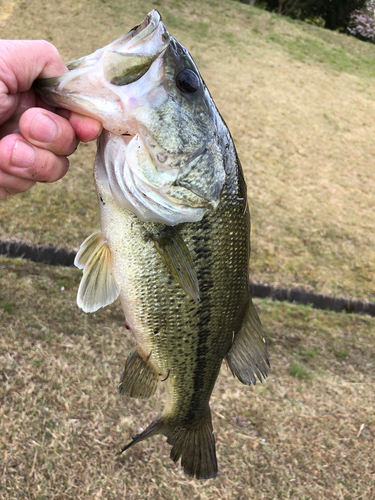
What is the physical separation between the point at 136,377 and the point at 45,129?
35.9 inches

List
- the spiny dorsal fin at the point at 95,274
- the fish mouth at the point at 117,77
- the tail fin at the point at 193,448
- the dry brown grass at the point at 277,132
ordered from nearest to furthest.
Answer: the fish mouth at the point at 117,77
the spiny dorsal fin at the point at 95,274
the tail fin at the point at 193,448
the dry brown grass at the point at 277,132

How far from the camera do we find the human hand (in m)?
1.07

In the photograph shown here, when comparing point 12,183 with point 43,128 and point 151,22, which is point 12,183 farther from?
point 151,22

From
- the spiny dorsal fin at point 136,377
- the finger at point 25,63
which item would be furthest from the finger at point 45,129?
the spiny dorsal fin at point 136,377

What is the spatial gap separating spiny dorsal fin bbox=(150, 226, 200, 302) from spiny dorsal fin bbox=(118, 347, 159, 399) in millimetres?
446

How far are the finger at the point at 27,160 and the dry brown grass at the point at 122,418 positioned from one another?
1.56 meters

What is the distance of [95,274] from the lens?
1.25m

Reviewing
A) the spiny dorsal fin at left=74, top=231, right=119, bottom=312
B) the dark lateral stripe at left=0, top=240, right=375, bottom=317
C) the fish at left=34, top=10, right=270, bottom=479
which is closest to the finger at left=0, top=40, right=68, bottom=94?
the fish at left=34, top=10, right=270, bottom=479

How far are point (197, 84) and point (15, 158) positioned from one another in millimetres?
563

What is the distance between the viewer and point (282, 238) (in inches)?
166

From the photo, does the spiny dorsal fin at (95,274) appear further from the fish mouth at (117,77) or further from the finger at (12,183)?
the fish mouth at (117,77)

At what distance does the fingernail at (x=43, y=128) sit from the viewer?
3.49 feet

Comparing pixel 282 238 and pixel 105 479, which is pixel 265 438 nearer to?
pixel 105 479

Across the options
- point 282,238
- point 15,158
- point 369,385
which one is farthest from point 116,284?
point 282,238
